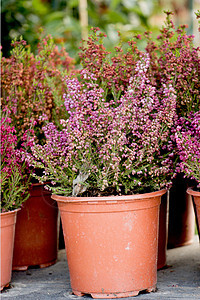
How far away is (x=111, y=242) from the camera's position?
7.00 ft

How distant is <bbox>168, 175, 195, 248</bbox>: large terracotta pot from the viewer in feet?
9.96

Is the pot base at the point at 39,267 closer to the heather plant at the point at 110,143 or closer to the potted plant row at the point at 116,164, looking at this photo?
the potted plant row at the point at 116,164

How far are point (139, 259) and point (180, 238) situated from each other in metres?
1.09

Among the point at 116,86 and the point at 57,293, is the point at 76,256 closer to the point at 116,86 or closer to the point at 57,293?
the point at 57,293

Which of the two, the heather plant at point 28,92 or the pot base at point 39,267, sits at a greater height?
the heather plant at point 28,92

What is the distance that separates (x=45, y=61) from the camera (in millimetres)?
2725

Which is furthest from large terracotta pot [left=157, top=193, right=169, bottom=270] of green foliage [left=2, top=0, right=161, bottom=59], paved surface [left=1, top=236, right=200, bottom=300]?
green foliage [left=2, top=0, right=161, bottom=59]

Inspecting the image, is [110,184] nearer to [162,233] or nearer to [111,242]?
[111,242]

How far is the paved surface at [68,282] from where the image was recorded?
2.22 meters

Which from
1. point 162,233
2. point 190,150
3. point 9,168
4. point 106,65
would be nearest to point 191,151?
point 190,150

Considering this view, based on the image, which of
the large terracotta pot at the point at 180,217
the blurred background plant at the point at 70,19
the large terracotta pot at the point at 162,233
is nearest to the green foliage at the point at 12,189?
the large terracotta pot at the point at 162,233

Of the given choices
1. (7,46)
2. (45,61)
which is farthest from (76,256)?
(7,46)

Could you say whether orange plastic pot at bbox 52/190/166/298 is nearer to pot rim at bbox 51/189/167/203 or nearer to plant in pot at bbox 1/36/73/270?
pot rim at bbox 51/189/167/203

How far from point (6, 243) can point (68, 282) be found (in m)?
0.42
